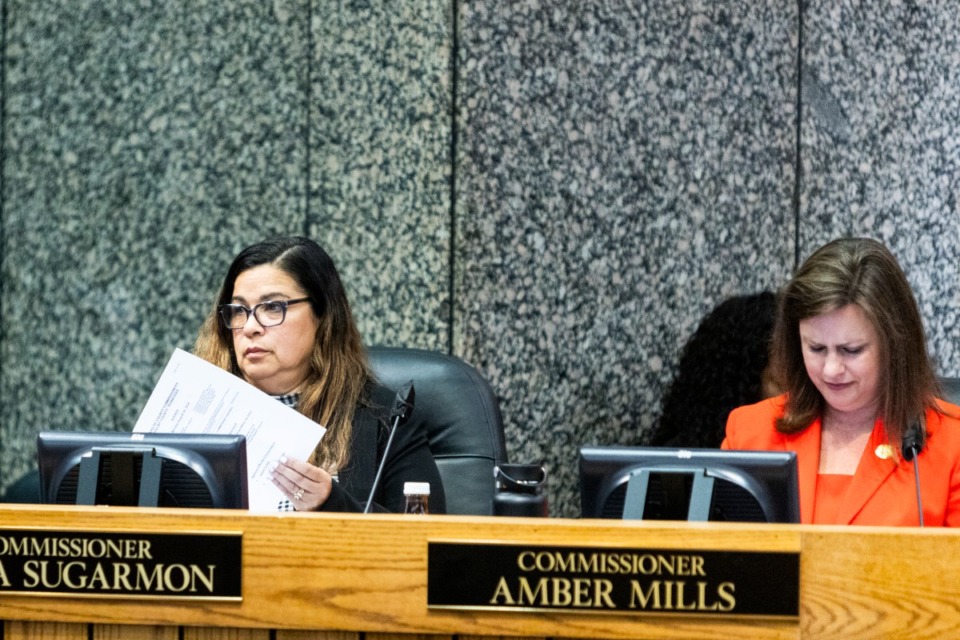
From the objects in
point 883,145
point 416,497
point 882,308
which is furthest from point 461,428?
point 883,145

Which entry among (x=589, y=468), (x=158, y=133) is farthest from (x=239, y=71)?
(x=589, y=468)

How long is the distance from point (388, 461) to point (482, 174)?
0.85m

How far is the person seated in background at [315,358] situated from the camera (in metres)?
2.59

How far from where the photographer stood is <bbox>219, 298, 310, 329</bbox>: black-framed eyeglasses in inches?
106

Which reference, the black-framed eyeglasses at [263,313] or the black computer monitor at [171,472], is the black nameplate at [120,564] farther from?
the black-framed eyeglasses at [263,313]

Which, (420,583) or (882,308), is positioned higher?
(882,308)

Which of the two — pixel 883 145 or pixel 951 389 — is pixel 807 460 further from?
pixel 883 145

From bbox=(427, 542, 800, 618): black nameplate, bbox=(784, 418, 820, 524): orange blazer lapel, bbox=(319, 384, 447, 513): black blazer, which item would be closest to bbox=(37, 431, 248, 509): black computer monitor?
bbox=(427, 542, 800, 618): black nameplate

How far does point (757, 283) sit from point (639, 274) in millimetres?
333

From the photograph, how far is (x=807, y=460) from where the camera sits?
2572 mm

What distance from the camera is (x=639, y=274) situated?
3146mm

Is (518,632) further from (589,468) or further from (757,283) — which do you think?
(757,283)

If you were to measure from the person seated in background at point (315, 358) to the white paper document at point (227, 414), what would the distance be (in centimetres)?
29

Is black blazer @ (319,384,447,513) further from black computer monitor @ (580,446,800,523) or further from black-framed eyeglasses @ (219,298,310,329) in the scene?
black computer monitor @ (580,446,800,523)
